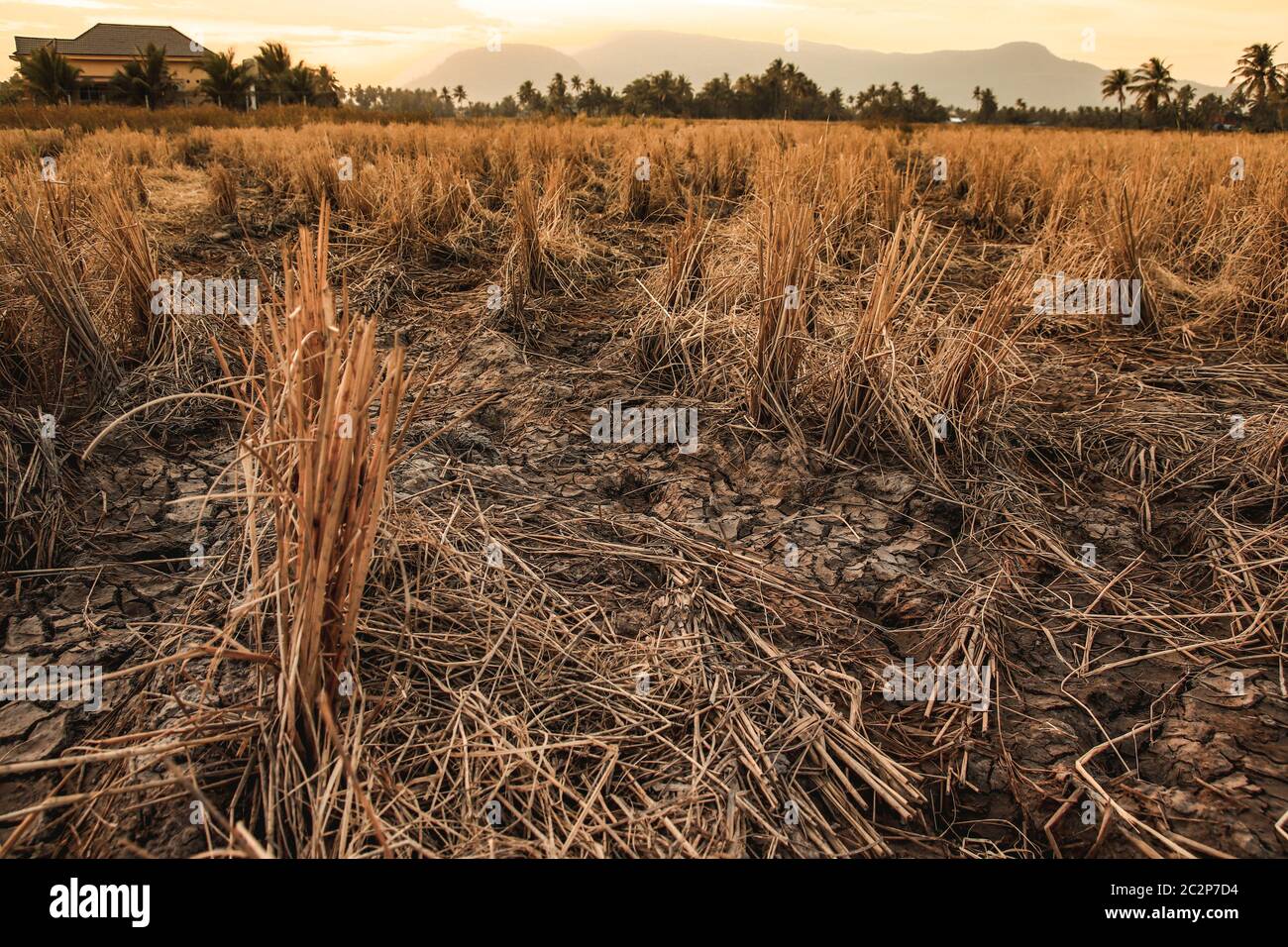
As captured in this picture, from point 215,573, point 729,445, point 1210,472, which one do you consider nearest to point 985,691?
point 729,445

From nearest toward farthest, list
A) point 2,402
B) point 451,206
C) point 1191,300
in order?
point 2,402, point 1191,300, point 451,206

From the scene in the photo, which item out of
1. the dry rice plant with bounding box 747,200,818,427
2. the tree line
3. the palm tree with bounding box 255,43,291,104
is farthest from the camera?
the palm tree with bounding box 255,43,291,104

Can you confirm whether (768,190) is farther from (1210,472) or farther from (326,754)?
(326,754)

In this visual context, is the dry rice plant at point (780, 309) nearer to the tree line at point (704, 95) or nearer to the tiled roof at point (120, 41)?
the tree line at point (704, 95)

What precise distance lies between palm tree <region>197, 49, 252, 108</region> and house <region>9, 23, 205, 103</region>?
0.76 meters

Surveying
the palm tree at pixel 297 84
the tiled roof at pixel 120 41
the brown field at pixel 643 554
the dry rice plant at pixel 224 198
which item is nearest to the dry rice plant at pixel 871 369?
the brown field at pixel 643 554

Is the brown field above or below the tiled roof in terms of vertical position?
below

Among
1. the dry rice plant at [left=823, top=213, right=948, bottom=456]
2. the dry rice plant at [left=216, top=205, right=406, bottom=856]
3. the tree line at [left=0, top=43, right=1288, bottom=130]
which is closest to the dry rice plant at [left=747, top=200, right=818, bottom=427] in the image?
the dry rice plant at [left=823, top=213, right=948, bottom=456]

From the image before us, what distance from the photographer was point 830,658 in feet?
5.50

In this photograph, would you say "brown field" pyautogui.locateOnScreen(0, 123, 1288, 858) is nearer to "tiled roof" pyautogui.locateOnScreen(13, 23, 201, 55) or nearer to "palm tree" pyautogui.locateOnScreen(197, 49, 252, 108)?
"palm tree" pyautogui.locateOnScreen(197, 49, 252, 108)

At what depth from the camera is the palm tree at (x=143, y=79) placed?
24.9 metres

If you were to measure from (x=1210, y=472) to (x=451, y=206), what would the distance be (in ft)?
11.7

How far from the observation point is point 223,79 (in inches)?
1021

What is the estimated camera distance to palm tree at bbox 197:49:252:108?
2567 cm
